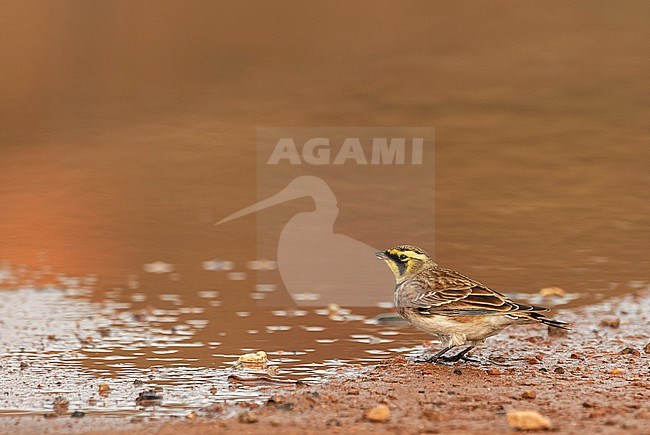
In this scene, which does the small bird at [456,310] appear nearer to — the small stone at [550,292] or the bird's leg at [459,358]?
the bird's leg at [459,358]

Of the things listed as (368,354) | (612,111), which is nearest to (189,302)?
(368,354)

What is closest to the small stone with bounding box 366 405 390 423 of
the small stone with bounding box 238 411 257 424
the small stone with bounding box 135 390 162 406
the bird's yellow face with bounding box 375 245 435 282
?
the small stone with bounding box 238 411 257 424

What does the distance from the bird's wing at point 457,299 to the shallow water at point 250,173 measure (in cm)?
58

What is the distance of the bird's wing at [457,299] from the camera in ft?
20.5

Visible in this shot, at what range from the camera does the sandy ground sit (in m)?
4.97

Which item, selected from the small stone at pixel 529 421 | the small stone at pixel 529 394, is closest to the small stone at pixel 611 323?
the small stone at pixel 529 394

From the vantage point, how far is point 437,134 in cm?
1484

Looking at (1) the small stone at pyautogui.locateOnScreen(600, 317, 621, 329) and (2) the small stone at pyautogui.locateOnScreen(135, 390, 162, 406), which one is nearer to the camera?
(2) the small stone at pyautogui.locateOnScreen(135, 390, 162, 406)

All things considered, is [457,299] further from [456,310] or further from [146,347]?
[146,347]

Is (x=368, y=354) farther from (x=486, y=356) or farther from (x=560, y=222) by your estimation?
(x=560, y=222)

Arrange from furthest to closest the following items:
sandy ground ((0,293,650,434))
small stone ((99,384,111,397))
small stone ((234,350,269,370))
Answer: small stone ((234,350,269,370)), small stone ((99,384,111,397)), sandy ground ((0,293,650,434))

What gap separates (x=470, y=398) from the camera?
5.56 m

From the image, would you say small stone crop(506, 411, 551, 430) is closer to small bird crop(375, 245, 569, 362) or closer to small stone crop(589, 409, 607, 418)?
small stone crop(589, 409, 607, 418)

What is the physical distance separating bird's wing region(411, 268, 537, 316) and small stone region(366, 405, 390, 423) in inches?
53.8
